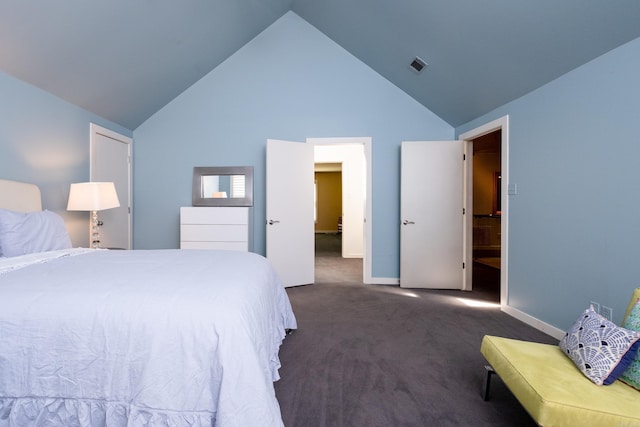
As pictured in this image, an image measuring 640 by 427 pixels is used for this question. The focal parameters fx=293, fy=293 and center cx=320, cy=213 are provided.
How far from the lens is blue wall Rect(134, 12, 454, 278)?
13.9ft

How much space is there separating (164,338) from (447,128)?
168 inches

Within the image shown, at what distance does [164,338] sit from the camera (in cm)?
113

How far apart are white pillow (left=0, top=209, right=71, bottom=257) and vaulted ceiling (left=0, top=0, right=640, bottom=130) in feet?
4.46

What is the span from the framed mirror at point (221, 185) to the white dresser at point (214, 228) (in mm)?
407

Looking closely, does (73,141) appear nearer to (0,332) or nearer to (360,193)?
(0,332)

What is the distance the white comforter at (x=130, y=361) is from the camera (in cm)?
112

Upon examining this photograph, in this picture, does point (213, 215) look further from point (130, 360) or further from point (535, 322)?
point (535, 322)

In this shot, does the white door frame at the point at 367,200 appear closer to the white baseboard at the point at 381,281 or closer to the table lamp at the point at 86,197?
the white baseboard at the point at 381,281

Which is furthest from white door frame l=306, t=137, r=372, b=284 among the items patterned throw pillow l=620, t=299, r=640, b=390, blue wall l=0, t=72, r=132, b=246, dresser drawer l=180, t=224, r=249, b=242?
patterned throw pillow l=620, t=299, r=640, b=390

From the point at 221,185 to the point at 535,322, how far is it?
13.2 feet

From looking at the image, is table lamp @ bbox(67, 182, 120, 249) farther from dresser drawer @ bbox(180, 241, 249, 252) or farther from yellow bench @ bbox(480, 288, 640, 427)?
yellow bench @ bbox(480, 288, 640, 427)

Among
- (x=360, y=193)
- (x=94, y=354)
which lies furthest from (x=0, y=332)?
(x=360, y=193)

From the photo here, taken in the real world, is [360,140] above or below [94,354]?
above

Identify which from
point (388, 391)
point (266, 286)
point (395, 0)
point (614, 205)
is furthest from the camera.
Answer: point (395, 0)
